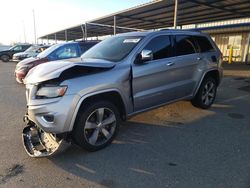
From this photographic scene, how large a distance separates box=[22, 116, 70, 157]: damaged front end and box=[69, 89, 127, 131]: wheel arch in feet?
1.04

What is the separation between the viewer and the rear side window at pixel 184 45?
15.2ft

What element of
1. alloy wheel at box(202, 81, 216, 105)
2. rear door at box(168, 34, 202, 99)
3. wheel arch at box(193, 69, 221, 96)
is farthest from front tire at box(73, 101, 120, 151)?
alloy wheel at box(202, 81, 216, 105)

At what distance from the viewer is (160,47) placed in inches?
169

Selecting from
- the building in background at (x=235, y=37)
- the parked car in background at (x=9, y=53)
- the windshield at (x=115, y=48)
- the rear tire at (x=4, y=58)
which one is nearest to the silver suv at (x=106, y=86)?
the windshield at (x=115, y=48)

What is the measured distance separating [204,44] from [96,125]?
11.9 feet

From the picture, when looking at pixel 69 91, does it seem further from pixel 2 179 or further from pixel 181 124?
pixel 181 124

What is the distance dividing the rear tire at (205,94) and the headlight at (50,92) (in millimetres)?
3606

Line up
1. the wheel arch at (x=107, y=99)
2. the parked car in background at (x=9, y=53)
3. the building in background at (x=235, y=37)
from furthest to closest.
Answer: the parked car in background at (x=9, y=53)
the building in background at (x=235, y=37)
the wheel arch at (x=107, y=99)

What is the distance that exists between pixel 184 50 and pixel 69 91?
2.96m

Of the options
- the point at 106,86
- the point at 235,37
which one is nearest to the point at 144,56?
the point at 106,86

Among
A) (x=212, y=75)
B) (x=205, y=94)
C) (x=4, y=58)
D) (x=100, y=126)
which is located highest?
(x=4, y=58)

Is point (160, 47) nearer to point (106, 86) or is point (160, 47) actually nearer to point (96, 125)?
point (106, 86)

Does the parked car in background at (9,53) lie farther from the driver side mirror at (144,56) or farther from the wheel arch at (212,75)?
the driver side mirror at (144,56)

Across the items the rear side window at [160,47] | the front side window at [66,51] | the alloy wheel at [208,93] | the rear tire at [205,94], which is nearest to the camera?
the rear side window at [160,47]
